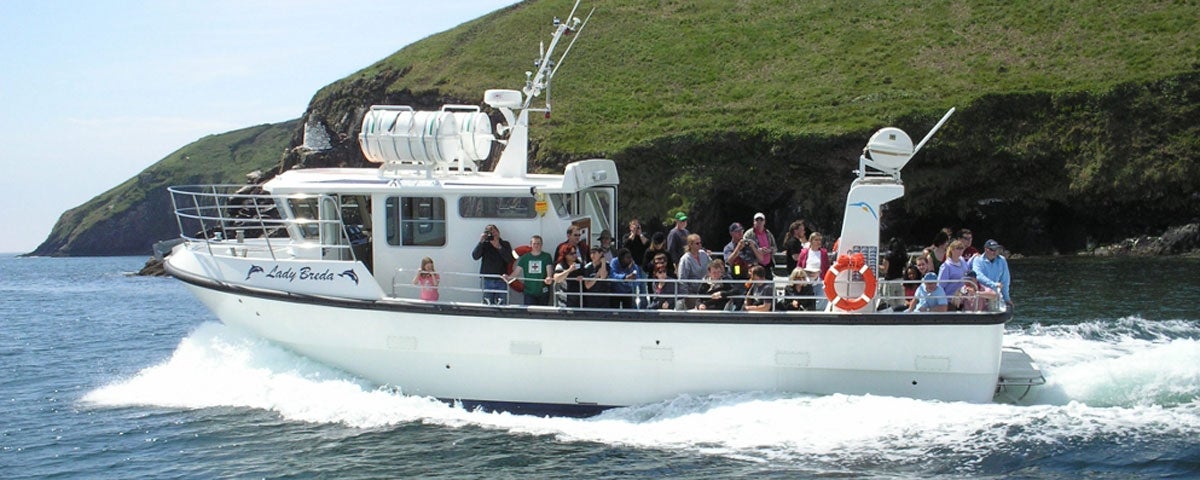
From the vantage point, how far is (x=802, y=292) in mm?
12031

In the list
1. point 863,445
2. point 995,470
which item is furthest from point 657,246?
point 995,470

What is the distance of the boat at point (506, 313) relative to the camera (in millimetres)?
11469

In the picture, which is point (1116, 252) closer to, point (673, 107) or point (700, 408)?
point (673, 107)

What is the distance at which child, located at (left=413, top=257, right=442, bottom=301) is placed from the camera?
40.8 feet

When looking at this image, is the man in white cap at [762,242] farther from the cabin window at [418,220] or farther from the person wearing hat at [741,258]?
the cabin window at [418,220]

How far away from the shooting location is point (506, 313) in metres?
12.1

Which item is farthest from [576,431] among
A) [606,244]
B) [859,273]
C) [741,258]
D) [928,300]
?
[928,300]

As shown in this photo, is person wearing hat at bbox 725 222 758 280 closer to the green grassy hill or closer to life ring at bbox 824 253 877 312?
life ring at bbox 824 253 877 312

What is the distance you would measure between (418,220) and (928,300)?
19.4 ft

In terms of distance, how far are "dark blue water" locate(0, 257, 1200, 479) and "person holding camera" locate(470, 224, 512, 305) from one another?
1.42m

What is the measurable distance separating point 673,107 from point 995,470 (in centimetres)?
4678

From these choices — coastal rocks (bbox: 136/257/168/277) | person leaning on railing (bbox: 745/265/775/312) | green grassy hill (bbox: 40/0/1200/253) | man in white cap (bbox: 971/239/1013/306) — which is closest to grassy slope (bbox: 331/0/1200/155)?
green grassy hill (bbox: 40/0/1200/253)

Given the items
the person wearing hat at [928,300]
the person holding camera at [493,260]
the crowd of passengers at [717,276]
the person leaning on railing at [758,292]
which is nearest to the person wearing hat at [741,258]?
the crowd of passengers at [717,276]

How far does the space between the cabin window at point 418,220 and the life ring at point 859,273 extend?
15.0ft
